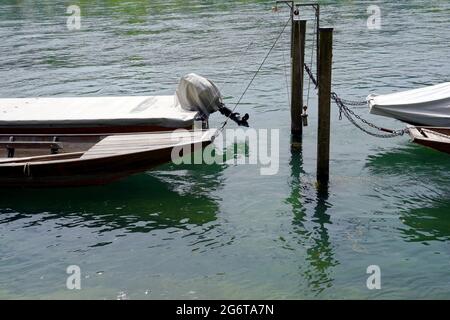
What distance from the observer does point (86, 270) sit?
1258 centimetres

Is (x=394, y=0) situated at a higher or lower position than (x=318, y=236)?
higher

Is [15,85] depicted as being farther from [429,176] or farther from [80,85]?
[429,176]

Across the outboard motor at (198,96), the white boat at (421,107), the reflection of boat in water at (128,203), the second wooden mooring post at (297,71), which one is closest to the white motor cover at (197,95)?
the outboard motor at (198,96)

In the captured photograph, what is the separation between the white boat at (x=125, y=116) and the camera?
1673 centimetres

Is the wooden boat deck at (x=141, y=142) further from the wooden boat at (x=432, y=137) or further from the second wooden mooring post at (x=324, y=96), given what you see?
the wooden boat at (x=432, y=137)

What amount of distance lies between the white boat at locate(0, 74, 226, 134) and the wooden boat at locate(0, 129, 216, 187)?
710 mm

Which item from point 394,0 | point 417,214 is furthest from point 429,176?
point 394,0

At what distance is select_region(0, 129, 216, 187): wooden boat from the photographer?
1502 cm

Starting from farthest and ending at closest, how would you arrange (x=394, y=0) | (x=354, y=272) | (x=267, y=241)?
(x=394, y=0), (x=267, y=241), (x=354, y=272)

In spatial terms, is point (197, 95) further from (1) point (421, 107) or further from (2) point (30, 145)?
(1) point (421, 107)

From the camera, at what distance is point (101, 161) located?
15109 millimetres

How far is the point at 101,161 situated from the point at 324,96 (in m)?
5.23

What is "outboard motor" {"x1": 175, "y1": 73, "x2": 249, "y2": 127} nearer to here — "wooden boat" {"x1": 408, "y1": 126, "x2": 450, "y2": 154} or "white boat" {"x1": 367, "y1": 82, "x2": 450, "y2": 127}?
"white boat" {"x1": 367, "y1": 82, "x2": 450, "y2": 127}

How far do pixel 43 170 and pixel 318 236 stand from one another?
21.3 ft
